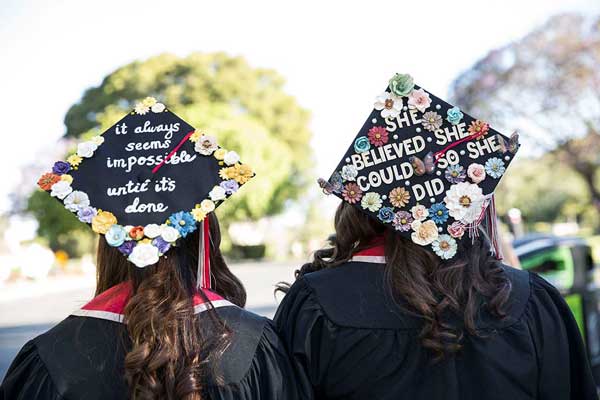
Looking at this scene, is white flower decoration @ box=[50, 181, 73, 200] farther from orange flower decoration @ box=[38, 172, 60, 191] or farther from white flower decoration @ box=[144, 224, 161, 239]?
white flower decoration @ box=[144, 224, 161, 239]

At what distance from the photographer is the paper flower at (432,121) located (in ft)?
7.95

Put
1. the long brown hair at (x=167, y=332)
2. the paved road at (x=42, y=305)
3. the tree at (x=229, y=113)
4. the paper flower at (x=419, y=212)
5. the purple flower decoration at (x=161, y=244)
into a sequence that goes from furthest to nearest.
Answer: the tree at (x=229, y=113) → the paved road at (x=42, y=305) → the paper flower at (x=419, y=212) → the purple flower decoration at (x=161, y=244) → the long brown hair at (x=167, y=332)

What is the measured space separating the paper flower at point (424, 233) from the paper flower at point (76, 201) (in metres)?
1.08

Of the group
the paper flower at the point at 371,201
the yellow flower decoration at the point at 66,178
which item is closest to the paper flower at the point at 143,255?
the yellow flower decoration at the point at 66,178

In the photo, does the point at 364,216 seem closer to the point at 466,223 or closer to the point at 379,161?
the point at 379,161

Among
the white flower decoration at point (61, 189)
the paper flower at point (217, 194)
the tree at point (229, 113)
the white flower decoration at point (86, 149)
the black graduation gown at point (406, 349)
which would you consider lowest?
the black graduation gown at point (406, 349)

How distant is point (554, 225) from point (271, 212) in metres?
16.5

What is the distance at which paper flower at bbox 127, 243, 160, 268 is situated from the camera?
1.97m

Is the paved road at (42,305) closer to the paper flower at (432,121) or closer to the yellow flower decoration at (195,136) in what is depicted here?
the paper flower at (432,121)

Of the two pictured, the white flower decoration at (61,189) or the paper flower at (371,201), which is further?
the paper flower at (371,201)

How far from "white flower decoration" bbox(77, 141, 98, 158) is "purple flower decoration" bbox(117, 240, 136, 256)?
37 cm

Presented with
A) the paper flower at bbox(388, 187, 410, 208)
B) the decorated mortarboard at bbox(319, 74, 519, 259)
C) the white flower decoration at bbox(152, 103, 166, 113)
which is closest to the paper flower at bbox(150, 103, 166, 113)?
the white flower decoration at bbox(152, 103, 166, 113)

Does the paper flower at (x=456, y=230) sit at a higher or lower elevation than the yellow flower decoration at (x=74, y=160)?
lower

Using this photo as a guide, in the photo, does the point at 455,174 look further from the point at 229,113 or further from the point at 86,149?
the point at 229,113
